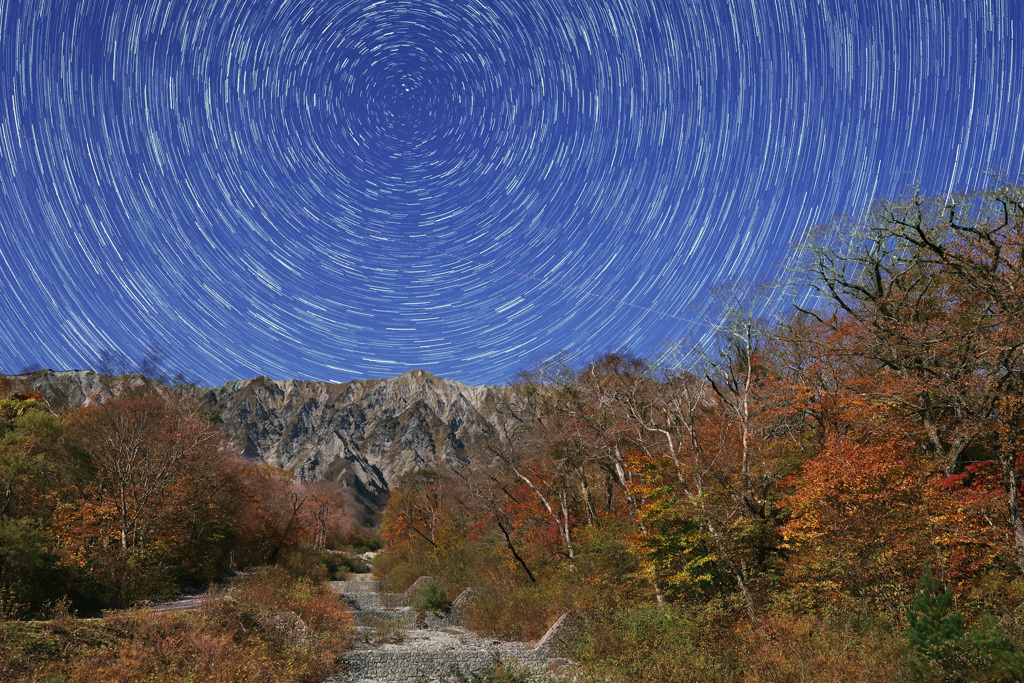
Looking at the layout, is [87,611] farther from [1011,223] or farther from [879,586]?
[1011,223]

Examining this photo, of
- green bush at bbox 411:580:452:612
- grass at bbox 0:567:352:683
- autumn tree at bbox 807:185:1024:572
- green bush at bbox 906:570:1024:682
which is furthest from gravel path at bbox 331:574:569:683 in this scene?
autumn tree at bbox 807:185:1024:572

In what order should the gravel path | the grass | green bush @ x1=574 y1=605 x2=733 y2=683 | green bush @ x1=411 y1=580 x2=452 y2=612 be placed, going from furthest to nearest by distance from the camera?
green bush @ x1=411 y1=580 x2=452 y2=612, the gravel path, green bush @ x1=574 y1=605 x2=733 y2=683, the grass

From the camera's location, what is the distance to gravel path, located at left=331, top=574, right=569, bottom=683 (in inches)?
544

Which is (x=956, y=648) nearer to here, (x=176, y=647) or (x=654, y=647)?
(x=654, y=647)

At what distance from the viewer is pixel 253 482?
1804 inches

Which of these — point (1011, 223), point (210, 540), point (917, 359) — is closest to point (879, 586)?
point (917, 359)

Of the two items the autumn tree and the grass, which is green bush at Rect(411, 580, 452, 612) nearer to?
the grass

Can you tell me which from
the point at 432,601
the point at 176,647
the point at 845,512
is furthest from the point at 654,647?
the point at 432,601

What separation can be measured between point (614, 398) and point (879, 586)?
504 inches

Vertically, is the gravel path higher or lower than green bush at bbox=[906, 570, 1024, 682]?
lower

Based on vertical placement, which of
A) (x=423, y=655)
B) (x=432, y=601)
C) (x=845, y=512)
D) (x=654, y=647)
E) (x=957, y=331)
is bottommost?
(x=423, y=655)

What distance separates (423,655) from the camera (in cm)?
1639

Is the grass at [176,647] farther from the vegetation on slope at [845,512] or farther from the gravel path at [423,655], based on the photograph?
the vegetation on slope at [845,512]

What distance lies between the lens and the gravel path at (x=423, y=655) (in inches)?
544
